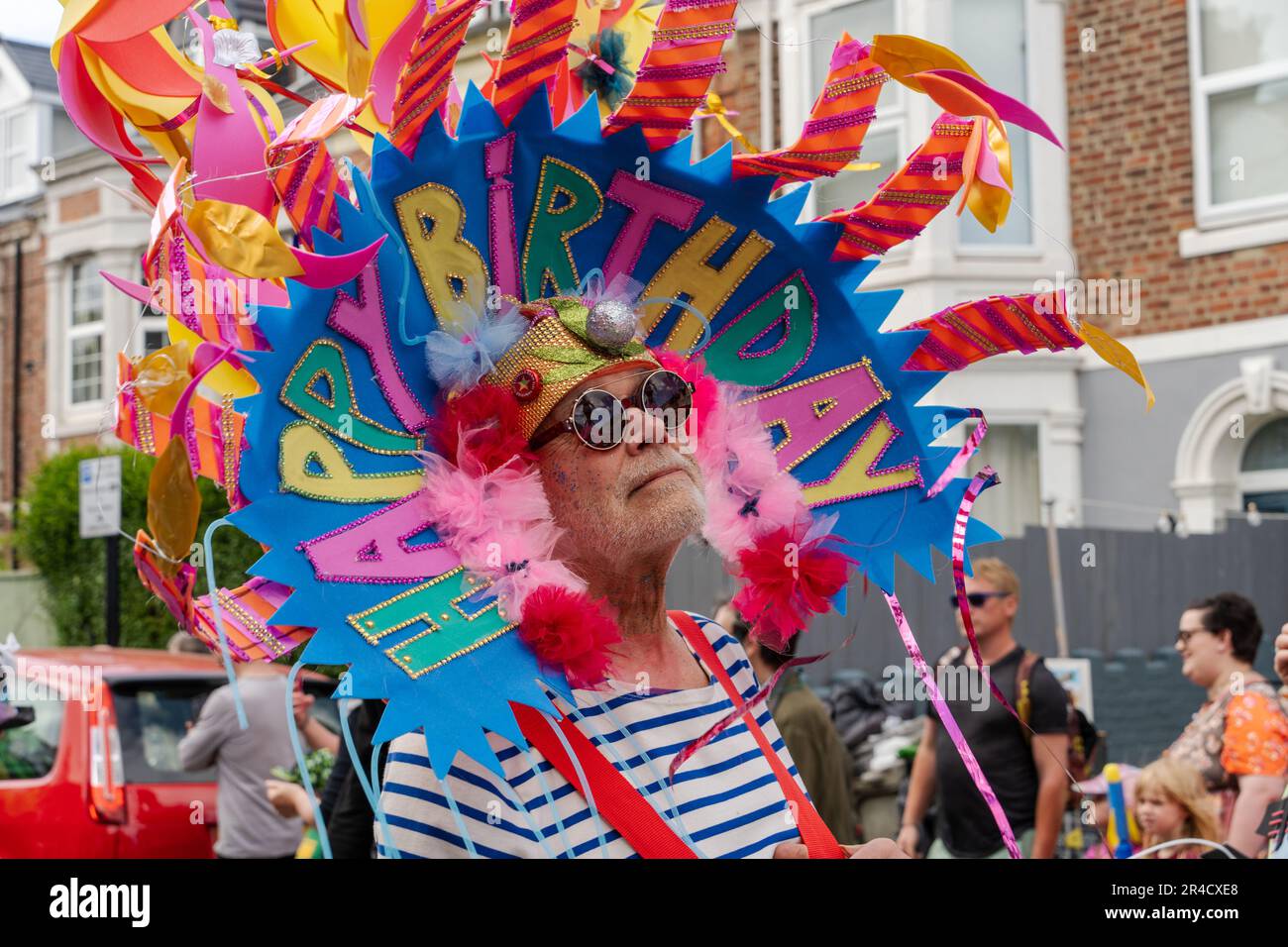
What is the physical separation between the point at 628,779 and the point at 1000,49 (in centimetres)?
849

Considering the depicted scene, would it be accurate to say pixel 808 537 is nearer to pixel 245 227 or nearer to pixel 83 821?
pixel 245 227

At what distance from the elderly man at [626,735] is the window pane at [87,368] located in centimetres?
1550

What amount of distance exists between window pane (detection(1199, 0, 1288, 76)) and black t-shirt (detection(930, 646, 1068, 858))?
558cm

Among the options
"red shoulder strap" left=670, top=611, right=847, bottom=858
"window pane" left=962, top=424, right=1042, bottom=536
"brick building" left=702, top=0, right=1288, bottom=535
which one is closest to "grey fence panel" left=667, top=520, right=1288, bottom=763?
"brick building" left=702, top=0, right=1288, bottom=535

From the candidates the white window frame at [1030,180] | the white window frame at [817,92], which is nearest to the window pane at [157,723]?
the white window frame at [817,92]

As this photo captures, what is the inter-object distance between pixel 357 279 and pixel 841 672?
19.1ft

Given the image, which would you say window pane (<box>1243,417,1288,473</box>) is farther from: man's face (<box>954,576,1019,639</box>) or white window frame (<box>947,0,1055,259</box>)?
man's face (<box>954,576,1019,639</box>)

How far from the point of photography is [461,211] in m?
2.01

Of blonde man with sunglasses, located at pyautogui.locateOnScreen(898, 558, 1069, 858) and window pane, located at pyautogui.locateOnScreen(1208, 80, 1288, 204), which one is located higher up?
window pane, located at pyautogui.locateOnScreen(1208, 80, 1288, 204)

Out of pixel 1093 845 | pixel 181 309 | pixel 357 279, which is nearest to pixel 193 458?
pixel 181 309

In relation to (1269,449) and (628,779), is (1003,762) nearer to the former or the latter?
(628,779)

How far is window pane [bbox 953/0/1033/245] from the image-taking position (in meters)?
9.45

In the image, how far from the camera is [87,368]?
661 inches

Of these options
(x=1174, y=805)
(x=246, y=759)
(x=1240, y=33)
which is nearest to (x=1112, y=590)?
(x=1240, y=33)
